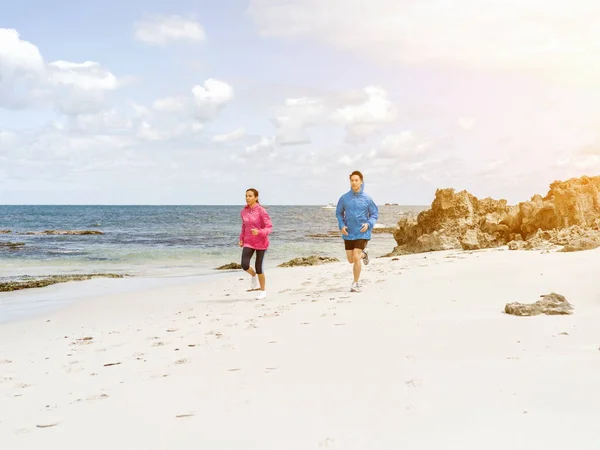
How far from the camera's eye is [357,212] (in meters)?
8.60

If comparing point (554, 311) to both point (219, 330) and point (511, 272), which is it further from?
point (219, 330)

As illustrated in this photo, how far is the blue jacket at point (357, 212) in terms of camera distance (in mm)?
8609

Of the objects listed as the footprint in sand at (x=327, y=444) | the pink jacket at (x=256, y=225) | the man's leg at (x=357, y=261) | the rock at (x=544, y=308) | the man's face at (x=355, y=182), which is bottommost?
the footprint in sand at (x=327, y=444)

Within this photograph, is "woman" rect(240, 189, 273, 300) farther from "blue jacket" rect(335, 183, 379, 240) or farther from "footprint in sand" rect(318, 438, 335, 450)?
"footprint in sand" rect(318, 438, 335, 450)

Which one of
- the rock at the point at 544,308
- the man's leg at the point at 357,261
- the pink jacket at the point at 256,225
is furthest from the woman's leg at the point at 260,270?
the rock at the point at 544,308

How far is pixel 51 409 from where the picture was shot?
3672 millimetres

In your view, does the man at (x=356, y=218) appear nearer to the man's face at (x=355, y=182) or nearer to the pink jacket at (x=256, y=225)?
the man's face at (x=355, y=182)

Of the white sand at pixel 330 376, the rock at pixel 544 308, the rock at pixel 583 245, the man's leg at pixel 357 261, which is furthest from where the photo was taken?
the rock at pixel 583 245

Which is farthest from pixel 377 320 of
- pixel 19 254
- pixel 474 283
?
pixel 19 254

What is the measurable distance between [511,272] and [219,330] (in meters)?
4.87

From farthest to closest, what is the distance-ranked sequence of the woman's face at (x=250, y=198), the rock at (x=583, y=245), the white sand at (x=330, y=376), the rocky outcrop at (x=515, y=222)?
the rocky outcrop at (x=515, y=222) < the rock at (x=583, y=245) < the woman's face at (x=250, y=198) < the white sand at (x=330, y=376)

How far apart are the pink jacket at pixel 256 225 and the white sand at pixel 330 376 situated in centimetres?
204

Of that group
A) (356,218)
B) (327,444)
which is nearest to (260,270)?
(356,218)

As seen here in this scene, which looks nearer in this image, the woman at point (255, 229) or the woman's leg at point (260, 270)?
the woman at point (255, 229)
